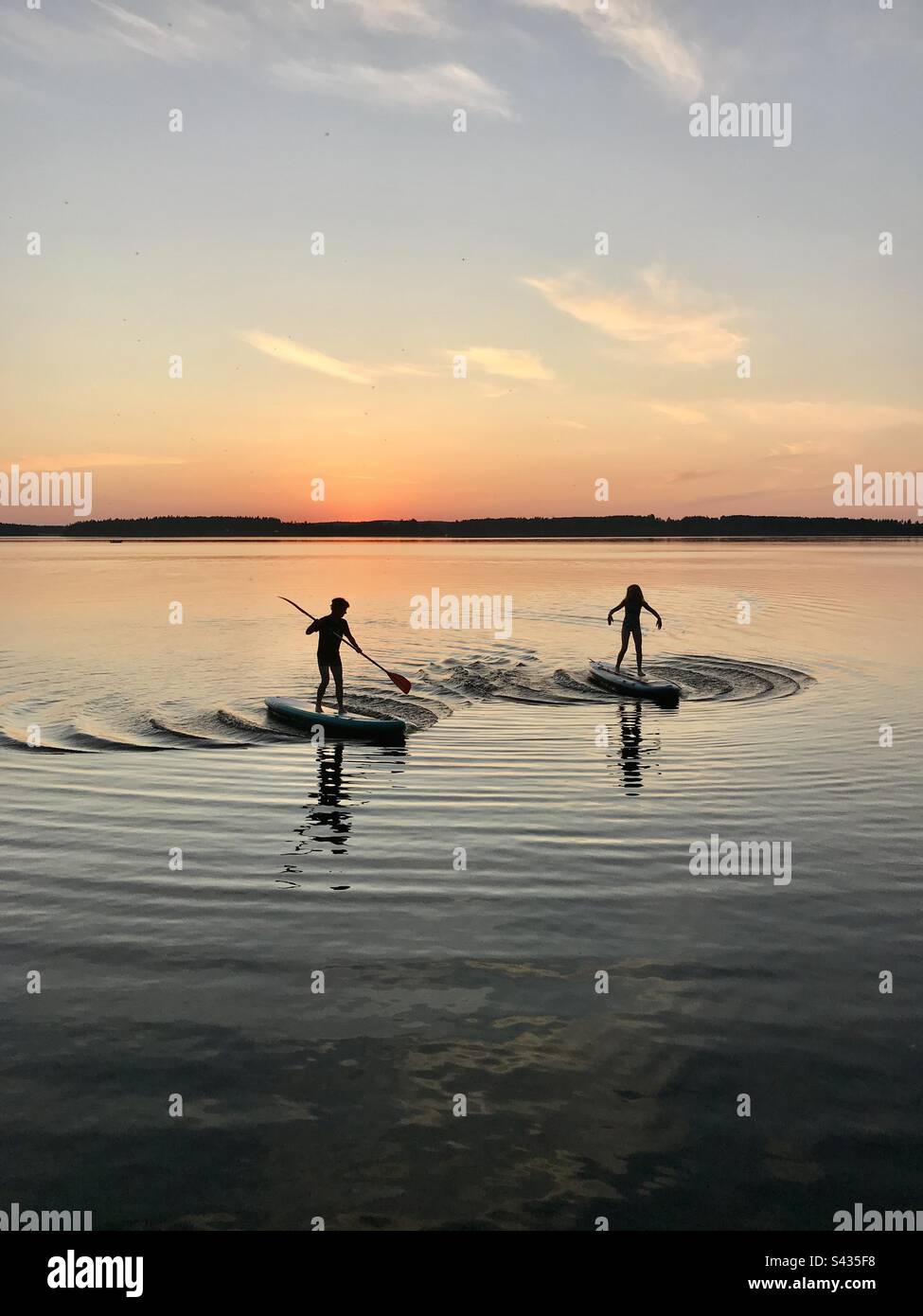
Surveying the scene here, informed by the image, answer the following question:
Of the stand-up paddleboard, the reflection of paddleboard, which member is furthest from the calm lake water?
the reflection of paddleboard

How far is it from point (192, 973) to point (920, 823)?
378 inches

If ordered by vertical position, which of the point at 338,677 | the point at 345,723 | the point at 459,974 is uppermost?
the point at 338,677

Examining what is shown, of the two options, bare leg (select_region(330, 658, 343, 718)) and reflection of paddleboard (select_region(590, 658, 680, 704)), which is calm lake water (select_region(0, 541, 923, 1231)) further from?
reflection of paddleboard (select_region(590, 658, 680, 704))

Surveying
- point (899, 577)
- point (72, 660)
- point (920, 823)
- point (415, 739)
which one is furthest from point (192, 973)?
point (899, 577)

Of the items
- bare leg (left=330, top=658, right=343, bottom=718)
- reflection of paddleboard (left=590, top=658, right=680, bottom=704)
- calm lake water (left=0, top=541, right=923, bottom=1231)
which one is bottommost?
calm lake water (left=0, top=541, right=923, bottom=1231)

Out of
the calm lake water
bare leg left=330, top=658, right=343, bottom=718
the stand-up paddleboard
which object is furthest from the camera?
bare leg left=330, top=658, right=343, bottom=718

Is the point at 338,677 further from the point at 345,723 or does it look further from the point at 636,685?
the point at 636,685

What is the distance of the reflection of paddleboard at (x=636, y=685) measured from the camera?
23.5 metres

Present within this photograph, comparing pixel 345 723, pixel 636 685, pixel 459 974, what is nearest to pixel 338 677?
pixel 345 723

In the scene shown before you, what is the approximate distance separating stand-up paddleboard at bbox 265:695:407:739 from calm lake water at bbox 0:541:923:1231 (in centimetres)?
41

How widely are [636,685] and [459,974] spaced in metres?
16.4

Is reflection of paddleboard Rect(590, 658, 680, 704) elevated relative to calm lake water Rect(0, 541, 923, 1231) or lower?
elevated

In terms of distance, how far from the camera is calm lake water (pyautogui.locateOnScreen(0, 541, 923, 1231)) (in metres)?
5.84

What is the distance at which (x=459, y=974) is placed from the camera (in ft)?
27.8
